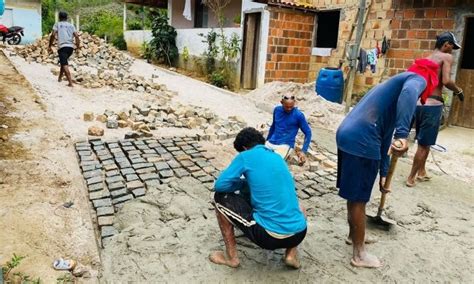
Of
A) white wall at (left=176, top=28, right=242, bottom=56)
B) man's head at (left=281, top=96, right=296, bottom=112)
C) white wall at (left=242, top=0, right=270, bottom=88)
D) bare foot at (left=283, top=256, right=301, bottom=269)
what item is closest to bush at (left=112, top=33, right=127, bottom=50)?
white wall at (left=176, top=28, right=242, bottom=56)

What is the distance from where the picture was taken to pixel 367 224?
138 inches

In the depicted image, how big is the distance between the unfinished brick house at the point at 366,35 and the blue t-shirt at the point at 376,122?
606cm

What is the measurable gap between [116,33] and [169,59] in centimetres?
880

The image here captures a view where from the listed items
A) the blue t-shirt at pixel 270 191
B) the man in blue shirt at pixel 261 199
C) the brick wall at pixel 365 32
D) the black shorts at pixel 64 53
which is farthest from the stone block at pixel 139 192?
the brick wall at pixel 365 32

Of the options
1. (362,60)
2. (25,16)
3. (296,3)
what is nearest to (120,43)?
(25,16)

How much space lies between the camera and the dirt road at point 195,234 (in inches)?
107

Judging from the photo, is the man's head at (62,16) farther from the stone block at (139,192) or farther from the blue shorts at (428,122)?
the blue shorts at (428,122)

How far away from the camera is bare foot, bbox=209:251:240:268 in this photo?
107 inches

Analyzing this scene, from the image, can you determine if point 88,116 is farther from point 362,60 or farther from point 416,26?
point 416,26

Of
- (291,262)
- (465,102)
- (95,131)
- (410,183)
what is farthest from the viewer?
(465,102)

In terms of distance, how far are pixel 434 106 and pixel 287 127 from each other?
1719mm

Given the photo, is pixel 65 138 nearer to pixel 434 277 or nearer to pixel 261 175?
pixel 261 175

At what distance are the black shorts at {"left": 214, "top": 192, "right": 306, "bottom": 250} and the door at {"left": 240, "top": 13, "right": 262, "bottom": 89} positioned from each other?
348 inches

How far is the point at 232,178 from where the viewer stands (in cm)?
257
